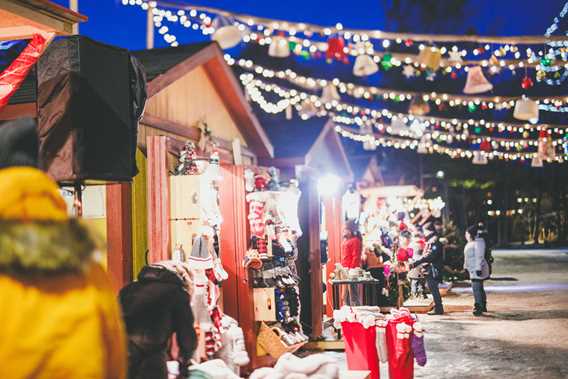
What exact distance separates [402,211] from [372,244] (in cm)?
437

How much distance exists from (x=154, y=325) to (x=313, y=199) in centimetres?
699

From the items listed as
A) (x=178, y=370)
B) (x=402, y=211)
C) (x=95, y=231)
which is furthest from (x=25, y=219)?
(x=402, y=211)

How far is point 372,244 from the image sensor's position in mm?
16062

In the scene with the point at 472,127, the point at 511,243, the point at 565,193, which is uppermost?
the point at 472,127

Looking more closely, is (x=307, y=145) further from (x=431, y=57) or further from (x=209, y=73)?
(x=209, y=73)

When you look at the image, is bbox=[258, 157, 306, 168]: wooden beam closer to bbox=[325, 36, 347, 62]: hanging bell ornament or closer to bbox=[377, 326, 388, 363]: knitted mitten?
bbox=[325, 36, 347, 62]: hanging bell ornament

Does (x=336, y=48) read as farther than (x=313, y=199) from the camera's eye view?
Yes

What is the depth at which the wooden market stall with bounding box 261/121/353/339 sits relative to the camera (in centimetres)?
1141

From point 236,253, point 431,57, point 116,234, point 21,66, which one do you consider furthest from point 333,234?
point 21,66

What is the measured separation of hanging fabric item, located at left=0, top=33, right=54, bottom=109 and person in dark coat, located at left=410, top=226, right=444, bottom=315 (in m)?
10.7

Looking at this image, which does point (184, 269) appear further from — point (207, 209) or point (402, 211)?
point (402, 211)

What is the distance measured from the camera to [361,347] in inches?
310

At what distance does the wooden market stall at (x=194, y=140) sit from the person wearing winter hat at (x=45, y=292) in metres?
4.63

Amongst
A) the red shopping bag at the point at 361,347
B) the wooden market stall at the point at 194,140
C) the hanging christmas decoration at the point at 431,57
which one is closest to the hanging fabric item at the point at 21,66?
the wooden market stall at the point at 194,140
